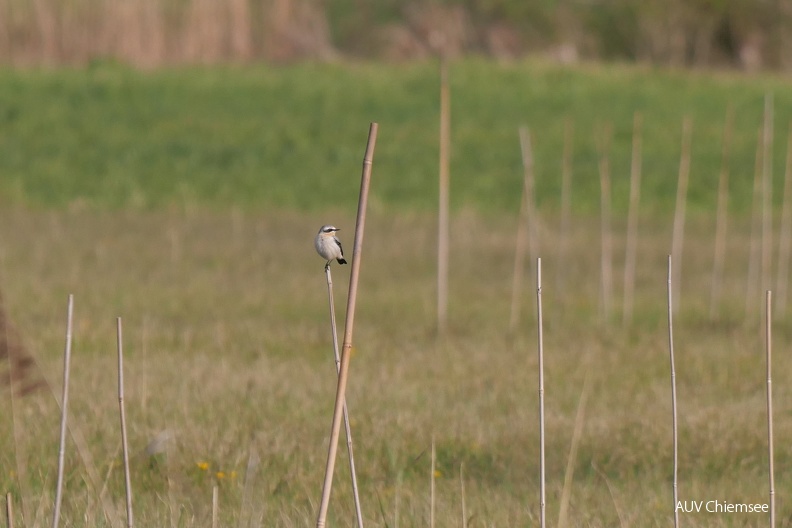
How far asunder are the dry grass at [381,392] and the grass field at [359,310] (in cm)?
2

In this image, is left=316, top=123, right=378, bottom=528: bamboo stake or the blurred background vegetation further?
the blurred background vegetation

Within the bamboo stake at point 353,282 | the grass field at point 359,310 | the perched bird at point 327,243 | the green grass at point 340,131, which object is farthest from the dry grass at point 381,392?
the green grass at point 340,131

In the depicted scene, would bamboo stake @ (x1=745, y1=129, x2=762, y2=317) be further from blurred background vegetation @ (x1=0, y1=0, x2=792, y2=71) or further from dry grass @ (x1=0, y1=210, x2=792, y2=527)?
blurred background vegetation @ (x1=0, y1=0, x2=792, y2=71)

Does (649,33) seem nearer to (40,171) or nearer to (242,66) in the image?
(242,66)

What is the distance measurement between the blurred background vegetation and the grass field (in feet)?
13.0

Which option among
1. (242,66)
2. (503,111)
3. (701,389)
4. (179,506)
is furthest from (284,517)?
(242,66)

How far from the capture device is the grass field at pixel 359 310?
208 inches

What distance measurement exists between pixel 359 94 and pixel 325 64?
3.62 m

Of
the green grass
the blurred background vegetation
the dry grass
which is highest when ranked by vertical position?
the blurred background vegetation

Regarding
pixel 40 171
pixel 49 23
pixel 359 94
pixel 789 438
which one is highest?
pixel 49 23

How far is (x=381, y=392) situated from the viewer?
7066mm

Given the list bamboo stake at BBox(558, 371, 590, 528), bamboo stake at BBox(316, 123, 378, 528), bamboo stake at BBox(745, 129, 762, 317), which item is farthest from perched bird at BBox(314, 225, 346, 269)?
bamboo stake at BBox(745, 129, 762, 317)

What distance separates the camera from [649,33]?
141ft

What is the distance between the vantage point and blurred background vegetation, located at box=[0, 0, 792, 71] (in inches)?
1228
